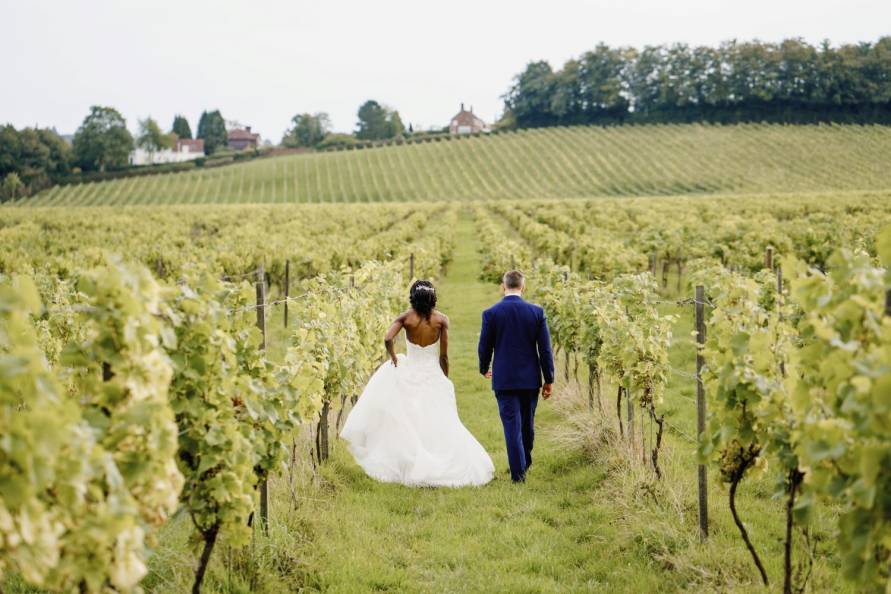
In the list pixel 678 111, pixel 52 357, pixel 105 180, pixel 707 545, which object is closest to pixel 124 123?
pixel 105 180

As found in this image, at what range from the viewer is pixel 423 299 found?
6855mm

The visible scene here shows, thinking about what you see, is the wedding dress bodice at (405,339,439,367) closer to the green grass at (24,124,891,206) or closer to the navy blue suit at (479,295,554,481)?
the navy blue suit at (479,295,554,481)

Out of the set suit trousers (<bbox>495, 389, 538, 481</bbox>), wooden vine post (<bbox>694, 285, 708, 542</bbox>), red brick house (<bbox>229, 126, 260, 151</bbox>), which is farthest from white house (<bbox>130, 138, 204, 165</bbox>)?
wooden vine post (<bbox>694, 285, 708, 542</bbox>)

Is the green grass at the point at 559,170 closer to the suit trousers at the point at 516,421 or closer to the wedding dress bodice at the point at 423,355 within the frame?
the wedding dress bodice at the point at 423,355

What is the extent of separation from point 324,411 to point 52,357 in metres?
3.09

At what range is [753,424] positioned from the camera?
4.03 meters

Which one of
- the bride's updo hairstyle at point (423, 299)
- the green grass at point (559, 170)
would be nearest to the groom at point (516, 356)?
the bride's updo hairstyle at point (423, 299)

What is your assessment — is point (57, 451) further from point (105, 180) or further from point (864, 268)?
point (105, 180)

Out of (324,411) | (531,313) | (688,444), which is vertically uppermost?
(531,313)

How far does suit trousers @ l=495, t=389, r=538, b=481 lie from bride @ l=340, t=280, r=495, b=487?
0.32 m

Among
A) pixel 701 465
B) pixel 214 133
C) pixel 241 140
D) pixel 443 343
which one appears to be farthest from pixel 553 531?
pixel 241 140

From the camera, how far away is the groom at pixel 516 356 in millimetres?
6637

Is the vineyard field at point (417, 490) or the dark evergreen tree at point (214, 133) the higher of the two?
the dark evergreen tree at point (214, 133)

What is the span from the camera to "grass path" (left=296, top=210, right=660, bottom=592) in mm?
4969
